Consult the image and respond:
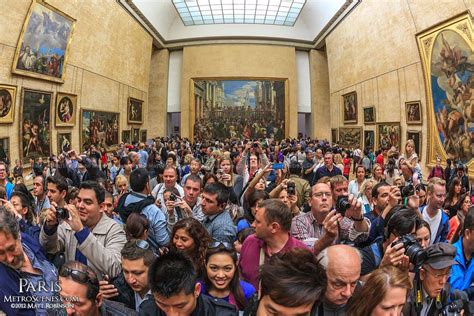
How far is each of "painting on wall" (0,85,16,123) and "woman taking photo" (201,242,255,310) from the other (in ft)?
36.2

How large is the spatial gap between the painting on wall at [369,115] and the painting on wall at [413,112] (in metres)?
3.26

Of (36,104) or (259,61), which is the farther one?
(259,61)

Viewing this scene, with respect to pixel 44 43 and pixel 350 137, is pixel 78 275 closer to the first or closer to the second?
pixel 44 43

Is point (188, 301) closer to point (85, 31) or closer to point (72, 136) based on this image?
point (72, 136)

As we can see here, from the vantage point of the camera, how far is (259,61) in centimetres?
2870

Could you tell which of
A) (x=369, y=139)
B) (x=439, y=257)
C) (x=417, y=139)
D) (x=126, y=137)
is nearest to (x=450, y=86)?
(x=417, y=139)

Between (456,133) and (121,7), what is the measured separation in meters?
16.1

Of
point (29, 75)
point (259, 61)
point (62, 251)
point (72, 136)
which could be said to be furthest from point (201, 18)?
point (62, 251)

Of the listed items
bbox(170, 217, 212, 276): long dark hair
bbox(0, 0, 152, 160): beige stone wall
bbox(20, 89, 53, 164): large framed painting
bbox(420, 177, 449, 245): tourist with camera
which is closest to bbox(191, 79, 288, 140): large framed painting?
bbox(0, 0, 152, 160): beige stone wall

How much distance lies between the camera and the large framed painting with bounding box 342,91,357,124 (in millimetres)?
21172

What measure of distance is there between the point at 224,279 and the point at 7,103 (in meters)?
11.5

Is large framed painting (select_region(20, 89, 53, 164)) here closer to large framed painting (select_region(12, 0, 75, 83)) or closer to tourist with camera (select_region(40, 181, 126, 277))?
large framed painting (select_region(12, 0, 75, 83))

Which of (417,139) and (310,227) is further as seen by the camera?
(417,139)

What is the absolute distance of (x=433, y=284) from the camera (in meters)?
2.26
